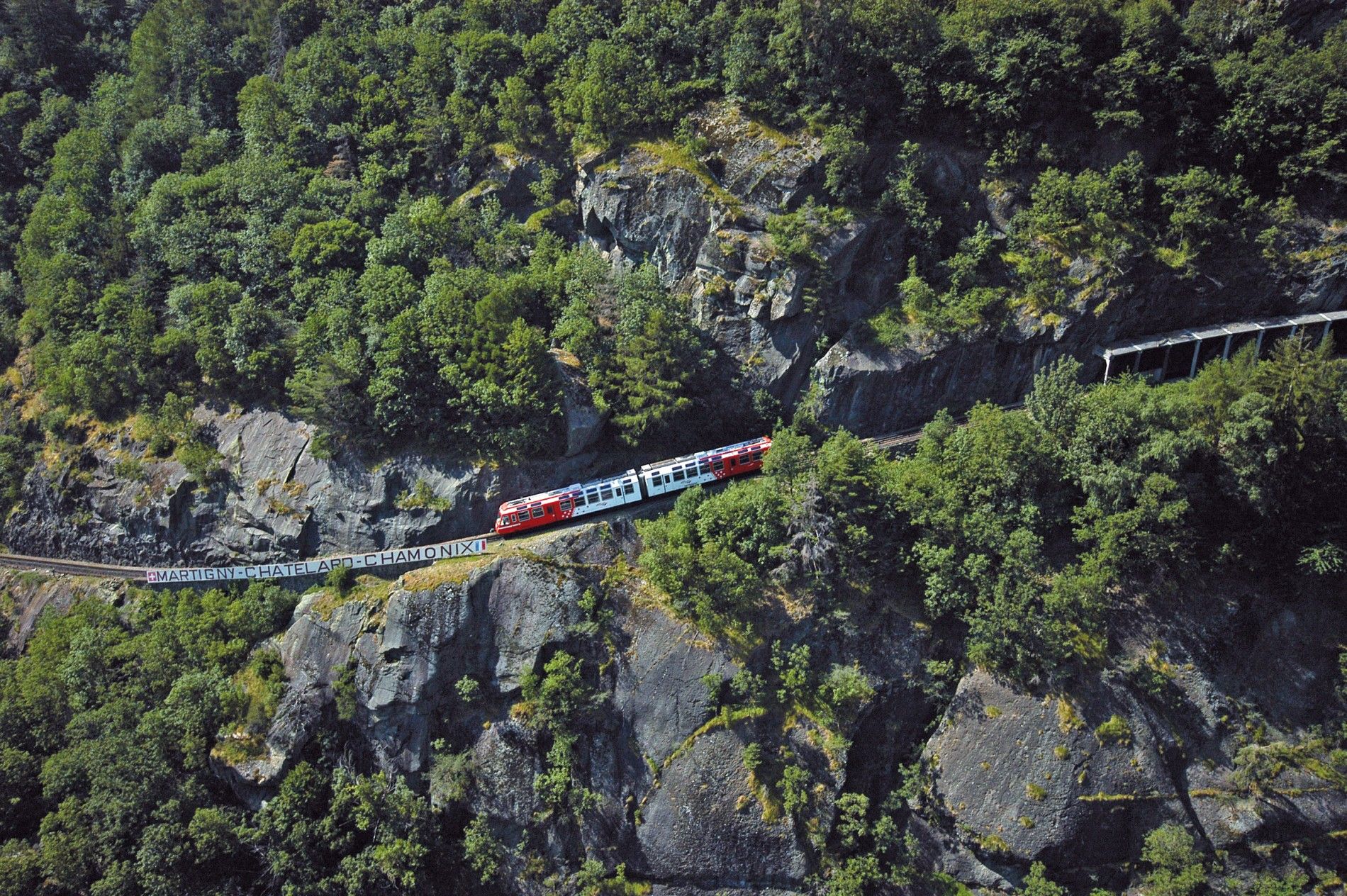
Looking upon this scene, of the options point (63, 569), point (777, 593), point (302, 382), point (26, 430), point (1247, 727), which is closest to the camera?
point (1247, 727)

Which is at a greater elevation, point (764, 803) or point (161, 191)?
point (161, 191)

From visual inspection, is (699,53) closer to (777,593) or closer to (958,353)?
(958,353)

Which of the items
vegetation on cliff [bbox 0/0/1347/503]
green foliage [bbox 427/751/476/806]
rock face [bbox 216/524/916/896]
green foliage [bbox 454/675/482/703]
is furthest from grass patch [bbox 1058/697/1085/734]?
green foliage [bbox 427/751/476/806]

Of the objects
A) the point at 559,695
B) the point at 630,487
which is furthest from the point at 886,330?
the point at 559,695

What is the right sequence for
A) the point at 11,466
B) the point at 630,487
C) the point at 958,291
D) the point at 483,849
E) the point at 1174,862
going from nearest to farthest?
the point at 1174,862 → the point at 483,849 → the point at 630,487 → the point at 958,291 → the point at 11,466

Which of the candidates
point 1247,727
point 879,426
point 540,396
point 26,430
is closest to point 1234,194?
point 879,426

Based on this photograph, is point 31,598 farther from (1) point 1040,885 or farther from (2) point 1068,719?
(2) point 1068,719
